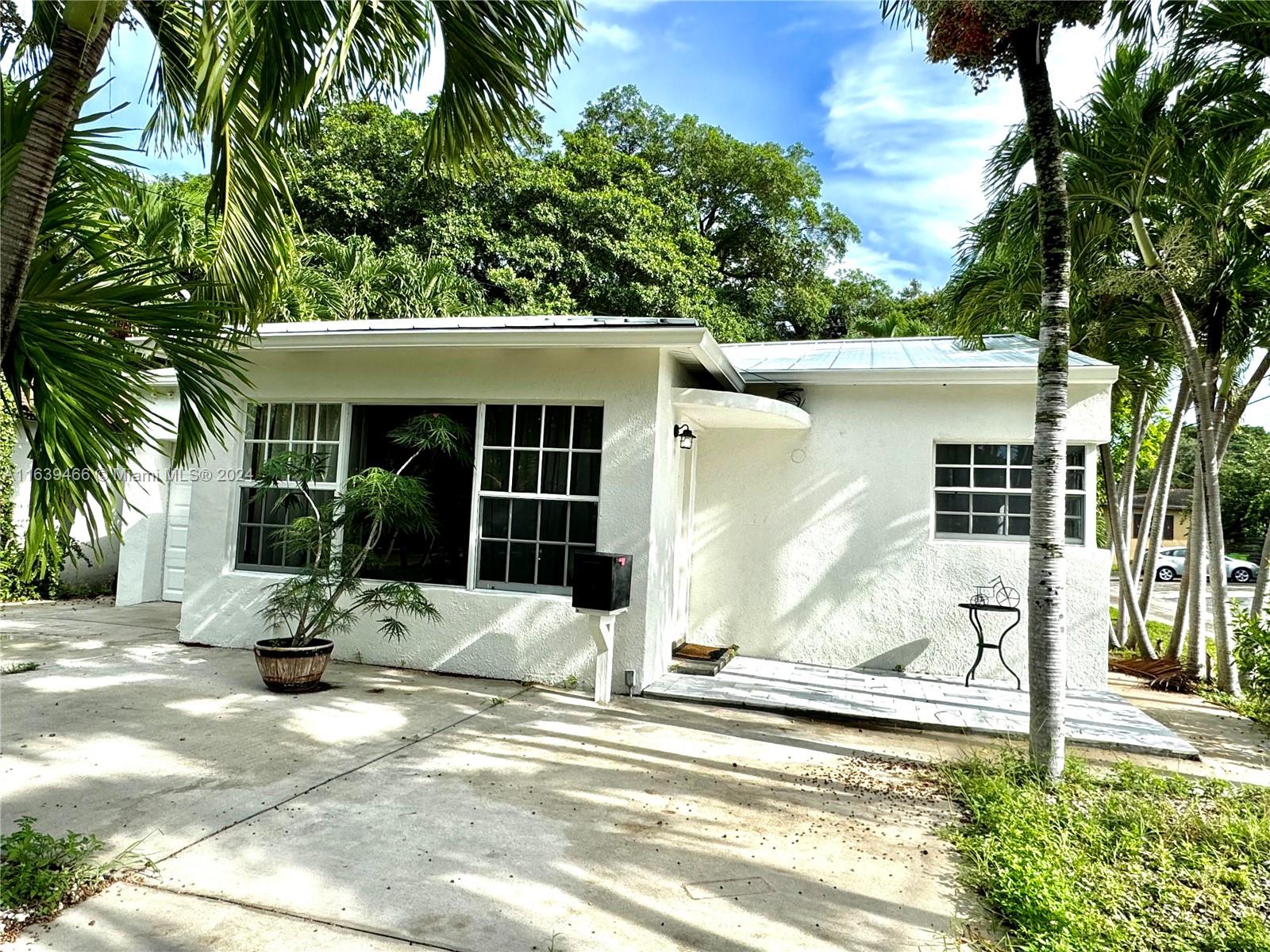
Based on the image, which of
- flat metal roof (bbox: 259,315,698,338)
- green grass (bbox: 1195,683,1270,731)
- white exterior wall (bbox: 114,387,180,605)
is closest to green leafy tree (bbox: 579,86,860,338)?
white exterior wall (bbox: 114,387,180,605)

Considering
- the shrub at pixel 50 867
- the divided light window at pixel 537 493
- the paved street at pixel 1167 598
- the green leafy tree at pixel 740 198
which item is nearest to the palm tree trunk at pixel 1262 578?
the paved street at pixel 1167 598

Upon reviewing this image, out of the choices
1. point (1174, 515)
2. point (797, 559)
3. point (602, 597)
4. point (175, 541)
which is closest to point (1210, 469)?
point (797, 559)

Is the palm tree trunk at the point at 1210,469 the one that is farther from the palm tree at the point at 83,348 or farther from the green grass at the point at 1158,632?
the palm tree at the point at 83,348

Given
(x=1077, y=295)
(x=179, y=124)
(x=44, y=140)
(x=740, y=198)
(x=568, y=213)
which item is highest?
(x=740, y=198)

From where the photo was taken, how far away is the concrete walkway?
588cm

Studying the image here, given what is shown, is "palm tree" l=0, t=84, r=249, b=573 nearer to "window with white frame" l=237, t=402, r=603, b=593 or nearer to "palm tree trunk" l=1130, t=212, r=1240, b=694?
"window with white frame" l=237, t=402, r=603, b=593

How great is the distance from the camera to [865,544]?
26.5ft

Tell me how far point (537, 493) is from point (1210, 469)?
669 centimetres

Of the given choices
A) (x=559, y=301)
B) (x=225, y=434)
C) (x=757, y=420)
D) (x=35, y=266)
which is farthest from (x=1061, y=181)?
(x=559, y=301)

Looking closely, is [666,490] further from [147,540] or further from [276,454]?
[147,540]

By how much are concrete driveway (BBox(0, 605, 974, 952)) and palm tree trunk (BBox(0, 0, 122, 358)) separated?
2.34 m

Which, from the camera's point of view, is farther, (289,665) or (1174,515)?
(1174,515)

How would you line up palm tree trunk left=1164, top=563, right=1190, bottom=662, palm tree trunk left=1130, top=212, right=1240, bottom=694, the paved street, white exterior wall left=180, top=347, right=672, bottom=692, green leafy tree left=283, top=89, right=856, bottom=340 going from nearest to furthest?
1. white exterior wall left=180, top=347, right=672, bottom=692
2. palm tree trunk left=1130, top=212, right=1240, bottom=694
3. palm tree trunk left=1164, top=563, right=1190, bottom=662
4. the paved street
5. green leafy tree left=283, top=89, right=856, bottom=340

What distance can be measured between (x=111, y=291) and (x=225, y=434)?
525 centimetres
